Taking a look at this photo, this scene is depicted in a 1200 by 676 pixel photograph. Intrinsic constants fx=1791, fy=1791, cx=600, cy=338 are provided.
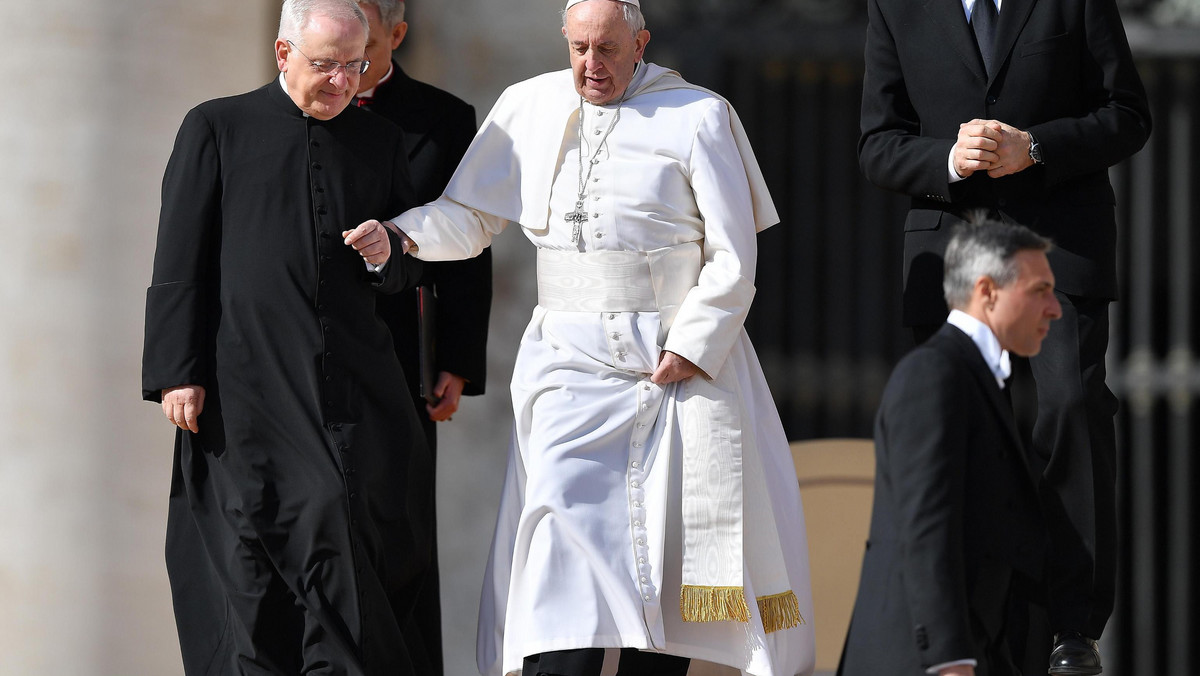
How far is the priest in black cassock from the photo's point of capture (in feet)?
15.3

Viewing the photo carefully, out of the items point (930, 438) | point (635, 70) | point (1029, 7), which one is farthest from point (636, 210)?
point (930, 438)

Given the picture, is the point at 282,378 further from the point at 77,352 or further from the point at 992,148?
the point at 992,148

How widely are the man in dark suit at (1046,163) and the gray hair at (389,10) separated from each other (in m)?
1.47

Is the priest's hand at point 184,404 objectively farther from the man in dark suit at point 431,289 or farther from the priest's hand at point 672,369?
the priest's hand at point 672,369

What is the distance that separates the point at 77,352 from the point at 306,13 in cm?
165

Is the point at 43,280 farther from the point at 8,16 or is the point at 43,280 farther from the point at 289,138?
the point at 289,138

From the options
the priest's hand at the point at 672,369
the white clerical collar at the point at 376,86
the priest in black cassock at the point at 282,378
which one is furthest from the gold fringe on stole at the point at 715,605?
the white clerical collar at the point at 376,86

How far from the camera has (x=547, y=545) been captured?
15.7 feet

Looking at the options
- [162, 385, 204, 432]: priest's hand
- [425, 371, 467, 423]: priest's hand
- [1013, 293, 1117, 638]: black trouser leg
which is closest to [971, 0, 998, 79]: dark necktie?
[1013, 293, 1117, 638]: black trouser leg

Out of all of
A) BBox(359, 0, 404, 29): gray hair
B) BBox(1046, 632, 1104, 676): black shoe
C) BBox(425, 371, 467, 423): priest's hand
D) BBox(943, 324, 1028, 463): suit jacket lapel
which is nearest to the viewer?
BBox(943, 324, 1028, 463): suit jacket lapel

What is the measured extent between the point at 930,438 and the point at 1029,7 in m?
1.68

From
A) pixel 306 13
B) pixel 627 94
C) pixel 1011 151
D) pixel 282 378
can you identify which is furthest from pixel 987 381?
pixel 306 13

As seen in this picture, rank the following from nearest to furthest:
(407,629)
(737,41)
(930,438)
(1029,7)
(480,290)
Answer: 1. (930,438)
2. (1029,7)
3. (407,629)
4. (480,290)
5. (737,41)

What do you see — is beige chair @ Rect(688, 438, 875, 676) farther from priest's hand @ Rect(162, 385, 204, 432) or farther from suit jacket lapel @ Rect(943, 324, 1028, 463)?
suit jacket lapel @ Rect(943, 324, 1028, 463)
